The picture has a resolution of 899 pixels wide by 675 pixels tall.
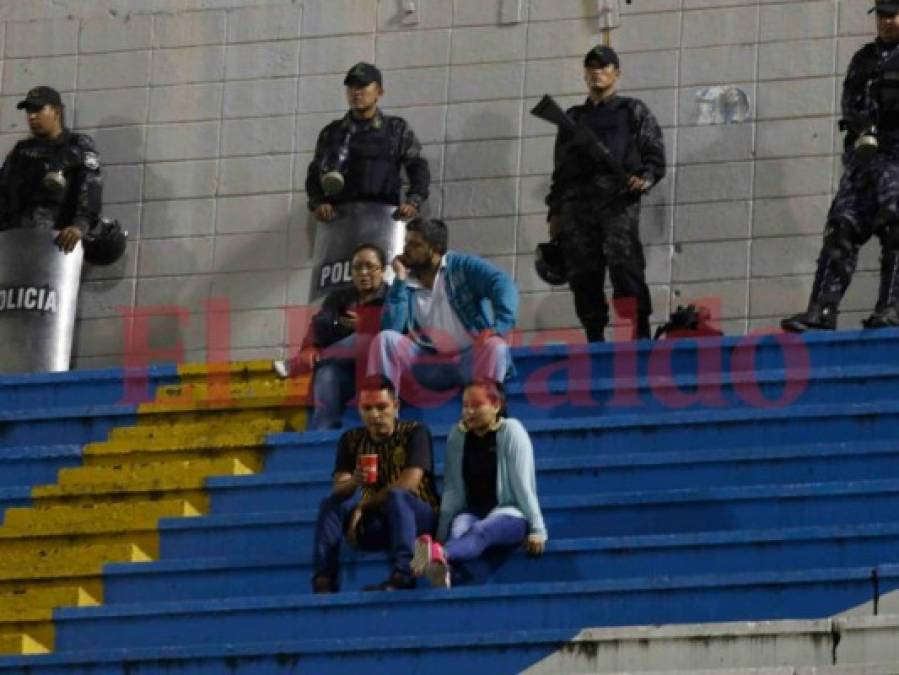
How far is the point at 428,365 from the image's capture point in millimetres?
14703

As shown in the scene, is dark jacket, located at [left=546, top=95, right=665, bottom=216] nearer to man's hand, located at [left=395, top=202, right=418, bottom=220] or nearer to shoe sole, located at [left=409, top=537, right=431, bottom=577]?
man's hand, located at [left=395, top=202, right=418, bottom=220]

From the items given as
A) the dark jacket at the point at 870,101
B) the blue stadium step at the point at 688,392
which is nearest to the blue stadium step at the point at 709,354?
the blue stadium step at the point at 688,392

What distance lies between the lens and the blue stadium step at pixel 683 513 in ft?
44.0

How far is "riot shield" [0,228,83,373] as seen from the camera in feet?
56.5

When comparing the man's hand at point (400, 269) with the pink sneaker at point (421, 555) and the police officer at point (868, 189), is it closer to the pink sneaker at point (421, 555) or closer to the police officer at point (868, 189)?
the police officer at point (868, 189)

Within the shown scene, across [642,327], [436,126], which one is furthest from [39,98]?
[642,327]

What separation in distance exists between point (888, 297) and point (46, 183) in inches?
175

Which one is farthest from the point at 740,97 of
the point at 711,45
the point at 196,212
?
the point at 196,212

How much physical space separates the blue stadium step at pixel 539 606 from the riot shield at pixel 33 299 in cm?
412

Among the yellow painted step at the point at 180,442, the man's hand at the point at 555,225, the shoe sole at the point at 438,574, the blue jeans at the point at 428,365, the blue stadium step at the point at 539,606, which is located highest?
the man's hand at the point at 555,225

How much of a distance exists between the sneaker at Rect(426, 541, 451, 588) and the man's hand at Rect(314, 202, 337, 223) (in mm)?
3811

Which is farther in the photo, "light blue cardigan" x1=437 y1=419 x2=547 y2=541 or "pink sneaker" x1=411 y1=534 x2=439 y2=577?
"light blue cardigan" x1=437 y1=419 x2=547 y2=541

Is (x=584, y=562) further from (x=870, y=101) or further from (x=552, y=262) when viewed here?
(x=870, y=101)

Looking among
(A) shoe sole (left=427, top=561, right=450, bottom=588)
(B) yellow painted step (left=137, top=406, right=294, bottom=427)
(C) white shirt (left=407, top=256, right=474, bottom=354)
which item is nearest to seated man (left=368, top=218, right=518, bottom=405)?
(C) white shirt (left=407, top=256, right=474, bottom=354)
